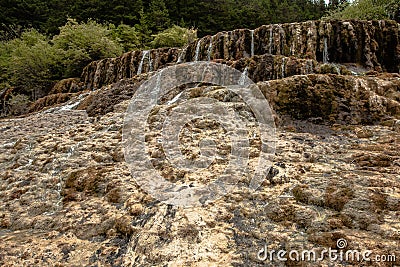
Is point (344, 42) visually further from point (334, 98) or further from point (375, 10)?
point (334, 98)

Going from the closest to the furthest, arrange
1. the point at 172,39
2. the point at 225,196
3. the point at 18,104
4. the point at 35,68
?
the point at 225,196, the point at 18,104, the point at 35,68, the point at 172,39

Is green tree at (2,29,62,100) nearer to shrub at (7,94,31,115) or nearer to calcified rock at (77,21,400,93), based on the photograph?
shrub at (7,94,31,115)

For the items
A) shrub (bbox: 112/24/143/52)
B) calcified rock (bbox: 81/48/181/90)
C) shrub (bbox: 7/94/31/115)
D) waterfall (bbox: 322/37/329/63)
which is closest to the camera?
waterfall (bbox: 322/37/329/63)

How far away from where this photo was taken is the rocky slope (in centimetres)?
314

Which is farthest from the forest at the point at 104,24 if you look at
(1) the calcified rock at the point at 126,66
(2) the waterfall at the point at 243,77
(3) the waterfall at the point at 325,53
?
(2) the waterfall at the point at 243,77

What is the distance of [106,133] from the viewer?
19.7 feet

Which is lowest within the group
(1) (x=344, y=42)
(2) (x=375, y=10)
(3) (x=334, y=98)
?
(3) (x=334, y=98)

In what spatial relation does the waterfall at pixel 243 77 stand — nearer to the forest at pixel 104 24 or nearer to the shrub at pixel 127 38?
the forest at pixel 104 24

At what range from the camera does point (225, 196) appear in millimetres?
3855

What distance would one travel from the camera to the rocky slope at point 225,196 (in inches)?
124

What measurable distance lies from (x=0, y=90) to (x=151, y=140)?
63.5 ft

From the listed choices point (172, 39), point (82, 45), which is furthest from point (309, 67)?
point (82, 45)

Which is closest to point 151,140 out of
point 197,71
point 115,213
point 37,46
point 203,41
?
point 115,213

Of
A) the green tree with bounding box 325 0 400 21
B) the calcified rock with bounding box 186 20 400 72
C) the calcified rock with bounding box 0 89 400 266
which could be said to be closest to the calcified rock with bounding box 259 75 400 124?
the calcified rock with bounding box 0 89 400 266
